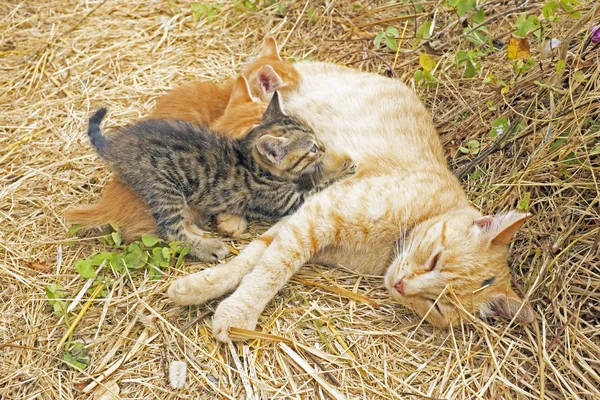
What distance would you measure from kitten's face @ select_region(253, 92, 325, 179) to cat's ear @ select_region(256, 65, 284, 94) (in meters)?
0.48

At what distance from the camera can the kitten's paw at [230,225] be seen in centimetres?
298

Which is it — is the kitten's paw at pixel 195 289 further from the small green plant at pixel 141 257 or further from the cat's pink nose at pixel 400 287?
the cat's pink nose at pixel 400 287

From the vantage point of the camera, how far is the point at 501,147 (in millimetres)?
3051

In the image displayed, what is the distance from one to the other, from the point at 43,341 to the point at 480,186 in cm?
241

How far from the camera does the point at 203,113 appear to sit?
3475 mm

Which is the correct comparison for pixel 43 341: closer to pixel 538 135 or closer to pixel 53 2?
pixel 538 135

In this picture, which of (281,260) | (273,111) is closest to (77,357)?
(281,260)

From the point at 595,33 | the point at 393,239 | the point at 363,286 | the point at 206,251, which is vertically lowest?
the point at 363,286

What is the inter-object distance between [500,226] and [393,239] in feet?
1.78

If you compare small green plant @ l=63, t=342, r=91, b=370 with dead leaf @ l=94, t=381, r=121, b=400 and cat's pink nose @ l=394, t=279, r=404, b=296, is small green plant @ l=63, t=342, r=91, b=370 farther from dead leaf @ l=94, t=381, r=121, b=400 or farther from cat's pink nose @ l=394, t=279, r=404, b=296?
cat's pink nose @ l=394, t=279, r=404, b=296

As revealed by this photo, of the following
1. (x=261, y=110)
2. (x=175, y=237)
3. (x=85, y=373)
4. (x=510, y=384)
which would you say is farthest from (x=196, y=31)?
(x=510, y=384)

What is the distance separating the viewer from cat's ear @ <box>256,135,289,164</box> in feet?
9.55

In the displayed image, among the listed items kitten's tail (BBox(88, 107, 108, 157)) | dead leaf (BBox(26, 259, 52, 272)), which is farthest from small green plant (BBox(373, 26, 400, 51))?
dead leaf (BBox(26, 259, 52, 272))

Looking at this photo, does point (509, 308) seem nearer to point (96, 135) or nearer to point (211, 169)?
point (211, 169)
